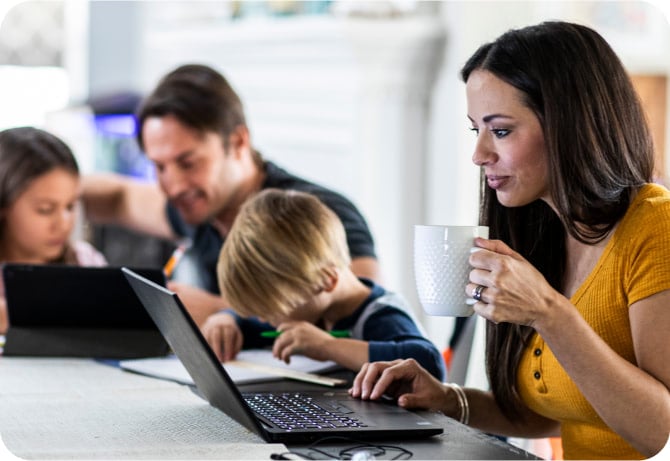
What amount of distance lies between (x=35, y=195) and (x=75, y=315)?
1.75 ft

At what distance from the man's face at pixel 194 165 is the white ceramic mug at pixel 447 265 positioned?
1205 mm

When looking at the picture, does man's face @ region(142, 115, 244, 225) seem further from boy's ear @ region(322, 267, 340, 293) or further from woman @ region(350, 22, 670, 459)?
woman @ region(350, 22, 670, 459)

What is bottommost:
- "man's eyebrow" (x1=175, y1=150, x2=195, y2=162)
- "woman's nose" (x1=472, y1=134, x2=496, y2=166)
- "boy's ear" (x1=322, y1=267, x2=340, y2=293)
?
"boy's ear" (x1=322, y1=267, x2=340, y2=293)

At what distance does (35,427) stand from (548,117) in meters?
0.71

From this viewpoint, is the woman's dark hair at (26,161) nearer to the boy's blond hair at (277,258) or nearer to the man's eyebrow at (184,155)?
the man's eyebrow at (184,155)

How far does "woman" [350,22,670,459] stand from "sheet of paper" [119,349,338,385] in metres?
0.21

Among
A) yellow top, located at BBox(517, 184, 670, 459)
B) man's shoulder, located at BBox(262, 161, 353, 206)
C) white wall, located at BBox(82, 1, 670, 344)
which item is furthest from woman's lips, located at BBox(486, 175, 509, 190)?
white wall, located at BBox(82, 1, 670, 344)

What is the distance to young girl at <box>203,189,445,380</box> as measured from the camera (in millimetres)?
1543

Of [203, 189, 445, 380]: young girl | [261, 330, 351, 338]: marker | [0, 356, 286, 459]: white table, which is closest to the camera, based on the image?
[0, 356, 286, 459]: white table

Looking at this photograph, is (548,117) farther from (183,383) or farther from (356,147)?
(356,147)

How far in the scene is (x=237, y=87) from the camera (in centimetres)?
408

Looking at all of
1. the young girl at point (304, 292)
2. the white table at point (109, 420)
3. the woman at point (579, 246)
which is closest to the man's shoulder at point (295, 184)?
the young girl at point (304, 292)

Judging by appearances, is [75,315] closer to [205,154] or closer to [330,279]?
[330,279]

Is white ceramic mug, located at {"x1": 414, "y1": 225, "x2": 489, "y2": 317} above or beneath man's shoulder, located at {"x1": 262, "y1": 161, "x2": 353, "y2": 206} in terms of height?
above
